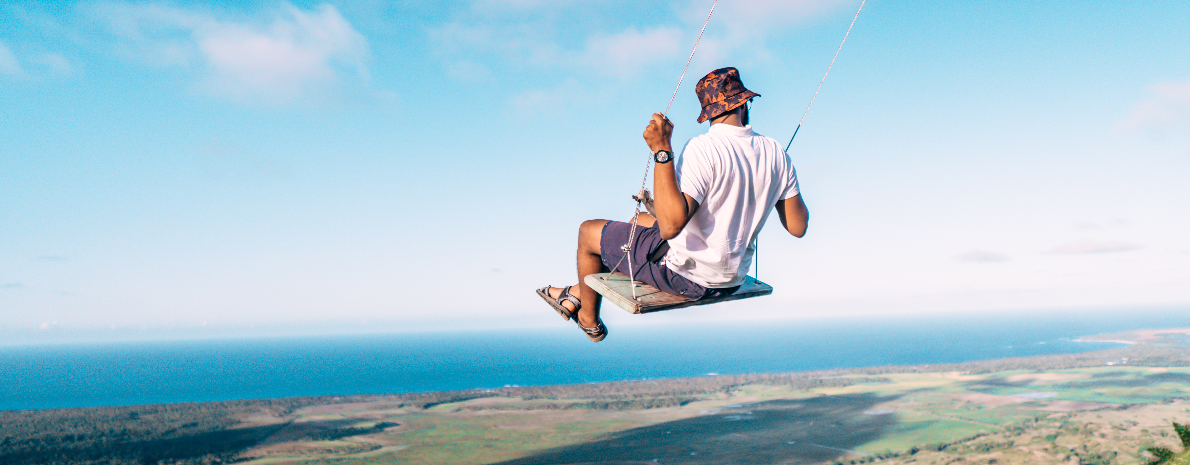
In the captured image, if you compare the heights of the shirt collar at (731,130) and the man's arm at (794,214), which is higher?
the shirt collar at (731,130)

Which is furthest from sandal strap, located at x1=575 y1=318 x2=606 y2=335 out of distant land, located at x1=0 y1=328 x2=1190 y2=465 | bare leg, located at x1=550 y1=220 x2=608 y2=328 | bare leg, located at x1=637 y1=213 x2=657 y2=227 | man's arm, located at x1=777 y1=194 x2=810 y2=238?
distant land, located at x1=0 y1=328 x2=1190 y2=465

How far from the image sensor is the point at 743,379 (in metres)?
198

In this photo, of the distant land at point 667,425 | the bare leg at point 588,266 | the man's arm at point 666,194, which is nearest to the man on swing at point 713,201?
the man's arm at point 666,194

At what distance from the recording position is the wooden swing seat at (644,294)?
140 inches

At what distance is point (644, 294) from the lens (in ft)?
12.5

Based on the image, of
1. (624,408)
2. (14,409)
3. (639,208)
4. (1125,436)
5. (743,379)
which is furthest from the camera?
(743,379)

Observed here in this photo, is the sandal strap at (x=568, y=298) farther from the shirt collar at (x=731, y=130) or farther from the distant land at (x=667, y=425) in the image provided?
the distant land at (x=667, y=425)

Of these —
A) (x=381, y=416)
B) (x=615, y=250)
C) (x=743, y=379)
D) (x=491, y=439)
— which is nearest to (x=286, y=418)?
(x=381, y=416)

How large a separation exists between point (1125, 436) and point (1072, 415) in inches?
769

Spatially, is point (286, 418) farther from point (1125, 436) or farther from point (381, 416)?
point (1125, 436)

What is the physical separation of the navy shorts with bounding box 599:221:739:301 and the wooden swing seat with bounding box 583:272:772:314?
6cm

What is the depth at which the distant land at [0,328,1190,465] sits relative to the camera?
109312 mm

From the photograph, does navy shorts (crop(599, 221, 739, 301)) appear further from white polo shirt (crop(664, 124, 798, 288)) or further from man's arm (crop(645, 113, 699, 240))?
man's arm (crop(645, 113, 699, 240))

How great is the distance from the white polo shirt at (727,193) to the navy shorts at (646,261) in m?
0.18
